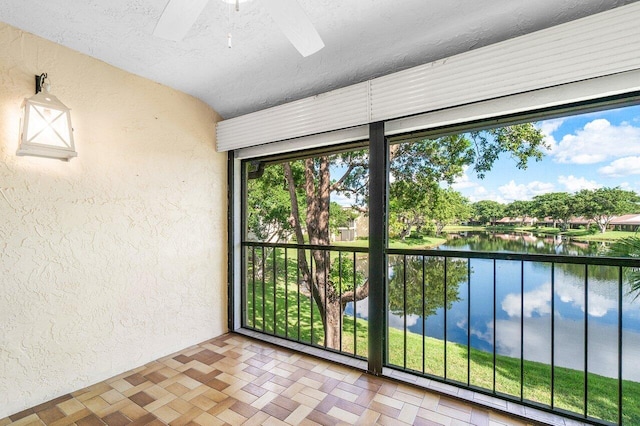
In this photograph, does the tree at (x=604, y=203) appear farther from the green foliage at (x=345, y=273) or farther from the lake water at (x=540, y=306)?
the green foliage at (x=345, y=273)

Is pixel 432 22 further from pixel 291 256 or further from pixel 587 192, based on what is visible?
pixel 291 256

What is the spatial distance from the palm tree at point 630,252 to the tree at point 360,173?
65 centimetres

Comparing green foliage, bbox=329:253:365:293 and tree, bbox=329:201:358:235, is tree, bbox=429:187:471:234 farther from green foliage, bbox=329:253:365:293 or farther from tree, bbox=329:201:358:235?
green foliage, bbox=329:253:365:293

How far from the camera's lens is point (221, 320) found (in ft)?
9.96

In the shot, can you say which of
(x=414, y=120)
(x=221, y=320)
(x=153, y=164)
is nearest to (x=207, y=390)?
(x=221, y=320)

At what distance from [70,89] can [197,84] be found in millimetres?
893

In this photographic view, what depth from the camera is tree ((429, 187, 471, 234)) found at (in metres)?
2.15

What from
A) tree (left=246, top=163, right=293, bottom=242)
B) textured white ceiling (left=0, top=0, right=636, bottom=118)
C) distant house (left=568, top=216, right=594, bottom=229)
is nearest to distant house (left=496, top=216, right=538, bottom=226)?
distant house (left=568, top=216, right=594, bottom=229)

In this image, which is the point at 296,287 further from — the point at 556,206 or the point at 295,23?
the point at 295,23

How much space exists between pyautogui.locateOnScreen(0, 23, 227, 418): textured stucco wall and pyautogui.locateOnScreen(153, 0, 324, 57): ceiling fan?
125 centimetres

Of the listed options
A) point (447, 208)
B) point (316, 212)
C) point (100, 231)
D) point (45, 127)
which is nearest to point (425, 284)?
point (447, 208)

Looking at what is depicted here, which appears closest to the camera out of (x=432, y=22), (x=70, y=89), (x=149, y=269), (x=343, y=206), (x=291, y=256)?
(x=432, y=22)

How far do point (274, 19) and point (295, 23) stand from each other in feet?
0.30

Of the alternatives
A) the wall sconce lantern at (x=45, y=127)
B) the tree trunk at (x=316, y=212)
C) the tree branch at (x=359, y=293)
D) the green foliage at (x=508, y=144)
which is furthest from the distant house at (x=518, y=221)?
the wall sconce lantern at (x=45, y=127)
